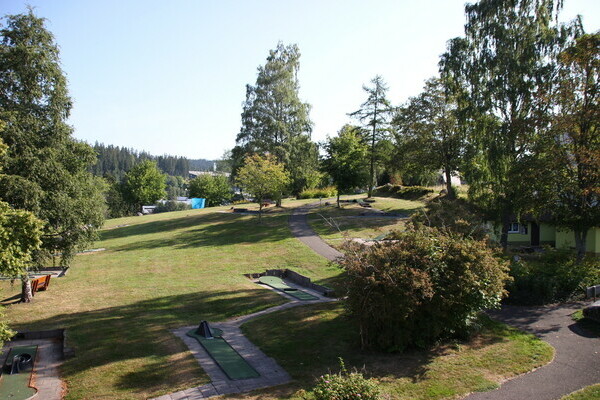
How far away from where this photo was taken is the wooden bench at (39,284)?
1806 centimetres

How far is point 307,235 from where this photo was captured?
30.2m

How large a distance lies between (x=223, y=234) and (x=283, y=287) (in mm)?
14625

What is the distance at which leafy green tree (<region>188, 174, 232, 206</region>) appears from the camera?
75625 millimetres

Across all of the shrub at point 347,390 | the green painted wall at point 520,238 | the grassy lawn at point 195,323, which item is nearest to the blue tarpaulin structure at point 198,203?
the grassy lawn at point 195,323

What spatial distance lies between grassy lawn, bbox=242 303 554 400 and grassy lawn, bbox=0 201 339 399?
7.81 ft

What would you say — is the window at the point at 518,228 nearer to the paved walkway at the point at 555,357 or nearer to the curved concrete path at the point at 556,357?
the curved concrete path at the point at 556,357

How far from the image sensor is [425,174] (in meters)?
38.5

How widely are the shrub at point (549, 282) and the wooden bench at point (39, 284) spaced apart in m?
18.8

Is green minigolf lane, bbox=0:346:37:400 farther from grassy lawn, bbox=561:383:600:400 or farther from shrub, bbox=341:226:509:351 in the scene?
grassy lawn, bbox=561:383:600:400

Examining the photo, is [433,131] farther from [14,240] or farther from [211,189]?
[211,189]

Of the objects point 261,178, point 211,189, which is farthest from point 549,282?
point 211,189

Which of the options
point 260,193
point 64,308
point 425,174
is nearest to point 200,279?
point 64,308

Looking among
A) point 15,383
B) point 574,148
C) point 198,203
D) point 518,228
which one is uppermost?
point 574,148

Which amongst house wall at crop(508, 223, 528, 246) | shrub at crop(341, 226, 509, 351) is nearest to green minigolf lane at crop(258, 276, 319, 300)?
shrub at crop(341, 226, 509, 351)
